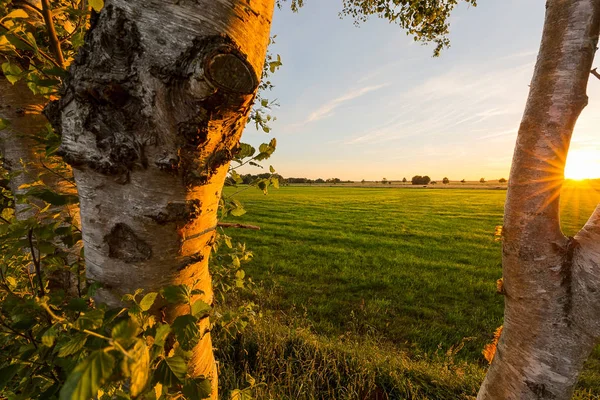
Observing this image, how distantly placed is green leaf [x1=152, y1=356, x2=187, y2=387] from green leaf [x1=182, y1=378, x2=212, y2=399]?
0.27ft

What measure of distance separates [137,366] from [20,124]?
2.09 metres

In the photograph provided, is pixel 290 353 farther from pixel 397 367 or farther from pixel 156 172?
pixel 156 172

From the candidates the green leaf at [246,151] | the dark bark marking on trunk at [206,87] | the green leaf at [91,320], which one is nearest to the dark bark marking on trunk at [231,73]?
the dark bark marking on trunk at [206,87]

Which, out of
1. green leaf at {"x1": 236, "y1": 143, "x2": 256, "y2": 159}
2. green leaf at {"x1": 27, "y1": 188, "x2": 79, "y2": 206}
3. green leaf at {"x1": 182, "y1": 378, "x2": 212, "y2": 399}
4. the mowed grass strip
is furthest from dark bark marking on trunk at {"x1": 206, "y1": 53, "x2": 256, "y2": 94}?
the mowed grass strip

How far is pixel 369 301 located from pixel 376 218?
15643 millimetres

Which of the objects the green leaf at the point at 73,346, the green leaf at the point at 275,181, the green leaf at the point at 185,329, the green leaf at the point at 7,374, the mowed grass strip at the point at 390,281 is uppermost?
the green leaf at the point at 275,181

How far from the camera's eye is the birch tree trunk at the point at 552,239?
1122 mm

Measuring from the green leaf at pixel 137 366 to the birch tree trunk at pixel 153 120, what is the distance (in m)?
0.43

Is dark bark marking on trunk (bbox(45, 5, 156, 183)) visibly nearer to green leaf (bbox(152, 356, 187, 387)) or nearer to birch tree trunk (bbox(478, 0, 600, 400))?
green leaf (bbox(152, 356, 187, 387))

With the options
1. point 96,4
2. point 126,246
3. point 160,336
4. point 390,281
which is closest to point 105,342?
point 160,336

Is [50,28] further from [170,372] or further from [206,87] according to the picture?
[170,372]

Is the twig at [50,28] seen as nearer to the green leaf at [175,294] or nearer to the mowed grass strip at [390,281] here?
the green leaf at [175,294]

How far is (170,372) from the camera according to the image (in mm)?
805

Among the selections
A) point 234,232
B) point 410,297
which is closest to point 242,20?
point 410,297
